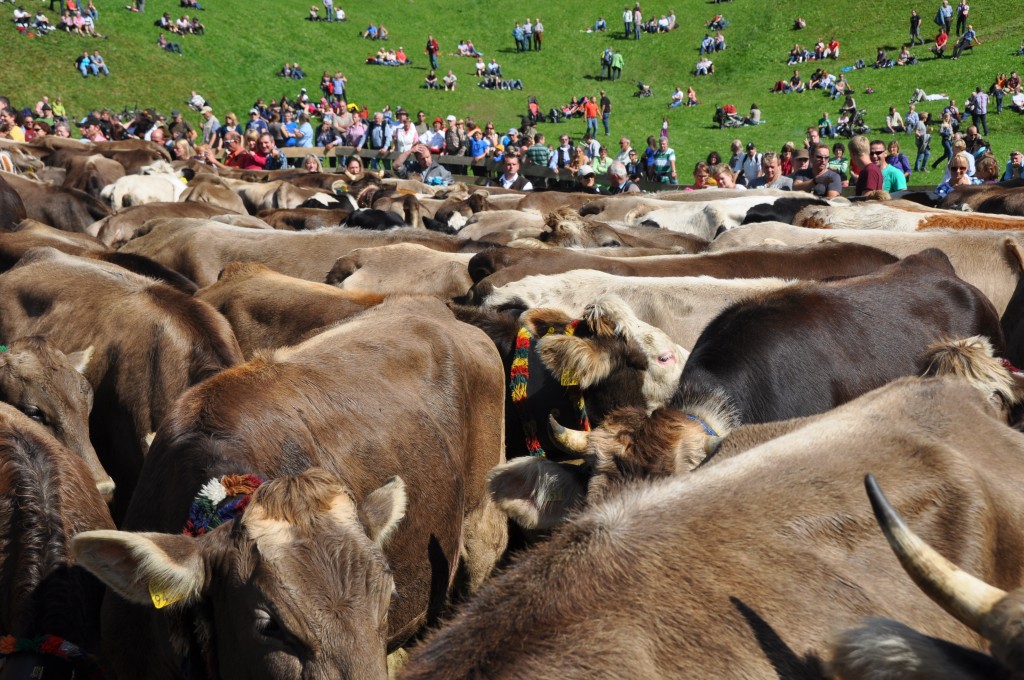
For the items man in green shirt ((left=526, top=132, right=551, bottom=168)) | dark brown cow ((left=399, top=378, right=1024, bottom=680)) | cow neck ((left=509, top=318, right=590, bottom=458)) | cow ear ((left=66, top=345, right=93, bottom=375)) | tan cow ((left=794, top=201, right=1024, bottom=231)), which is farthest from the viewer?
man in green shirt ((left=526, top=132, right=551, bottom=168))

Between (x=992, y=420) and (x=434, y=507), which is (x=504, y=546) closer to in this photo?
(x=434, y=507)

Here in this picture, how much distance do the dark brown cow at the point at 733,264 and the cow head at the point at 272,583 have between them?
4037 millimetres

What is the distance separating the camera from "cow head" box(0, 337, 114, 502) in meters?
5.06

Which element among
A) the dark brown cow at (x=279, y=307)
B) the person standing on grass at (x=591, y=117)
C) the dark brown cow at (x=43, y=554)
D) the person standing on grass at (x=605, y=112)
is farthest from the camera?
the person standing on grass at (x=605, y=112)

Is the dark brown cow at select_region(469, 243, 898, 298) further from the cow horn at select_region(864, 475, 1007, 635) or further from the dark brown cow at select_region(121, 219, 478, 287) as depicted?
the cow horn at select_region(864, 475, 1007, 635)

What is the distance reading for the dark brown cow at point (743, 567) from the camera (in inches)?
81.7

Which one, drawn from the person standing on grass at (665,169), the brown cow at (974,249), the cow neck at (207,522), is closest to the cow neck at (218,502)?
the cow neck at (207,522)

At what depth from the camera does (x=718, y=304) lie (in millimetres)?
6012

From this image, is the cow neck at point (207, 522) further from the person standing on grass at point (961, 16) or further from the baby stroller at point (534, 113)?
the person standing on grass at point (961, 16)

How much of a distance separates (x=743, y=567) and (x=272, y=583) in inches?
55.9

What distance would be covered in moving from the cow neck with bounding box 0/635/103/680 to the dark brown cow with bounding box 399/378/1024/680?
174 cm

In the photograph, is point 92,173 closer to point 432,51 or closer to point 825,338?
point 825,338

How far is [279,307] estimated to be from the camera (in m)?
6.32

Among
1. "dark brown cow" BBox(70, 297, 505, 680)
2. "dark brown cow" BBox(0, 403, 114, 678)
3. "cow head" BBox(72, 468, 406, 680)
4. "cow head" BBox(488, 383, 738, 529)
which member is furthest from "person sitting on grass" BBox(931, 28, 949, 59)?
"cow head" BBox(72, 468, 406, 680)
